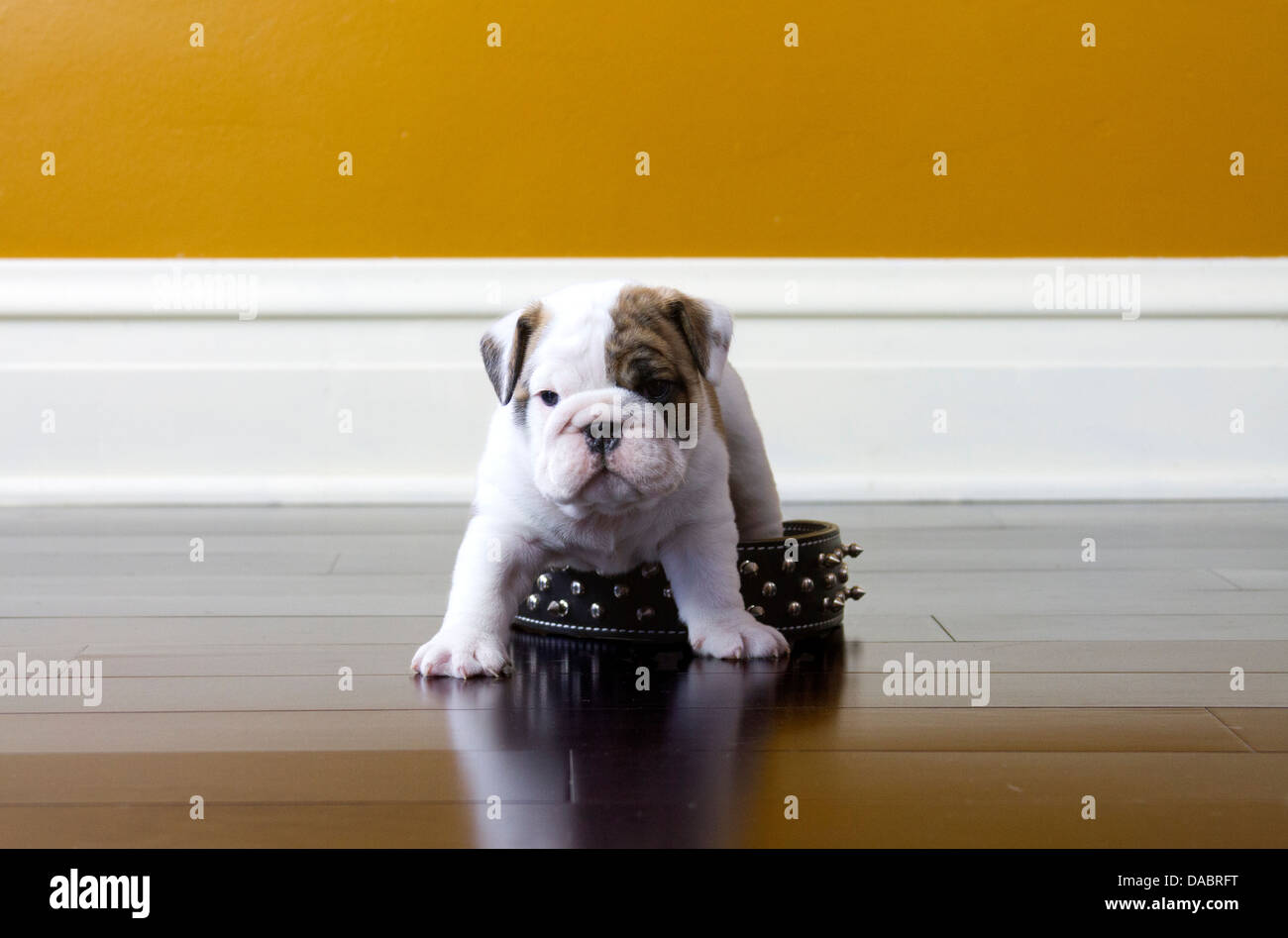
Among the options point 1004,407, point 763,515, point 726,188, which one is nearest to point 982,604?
point 763,515

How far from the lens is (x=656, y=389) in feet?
4.47

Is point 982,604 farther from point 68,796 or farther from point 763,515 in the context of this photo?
point 68,796

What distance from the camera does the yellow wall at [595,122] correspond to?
304cm

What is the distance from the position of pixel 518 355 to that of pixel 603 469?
19 centimetres

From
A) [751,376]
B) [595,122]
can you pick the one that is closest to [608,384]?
[751,376]

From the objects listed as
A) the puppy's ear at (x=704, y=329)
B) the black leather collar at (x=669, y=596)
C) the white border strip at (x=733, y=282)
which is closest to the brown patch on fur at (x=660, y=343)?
the puppy's ear at (x=704, y=329)

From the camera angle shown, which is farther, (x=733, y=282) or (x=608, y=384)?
(x=733, y=282)

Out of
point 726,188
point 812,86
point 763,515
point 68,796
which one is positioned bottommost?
point 68,796

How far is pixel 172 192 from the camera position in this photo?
3.05 meters

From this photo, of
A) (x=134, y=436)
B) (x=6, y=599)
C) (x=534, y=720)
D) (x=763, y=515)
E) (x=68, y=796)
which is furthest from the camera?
(x=134, y=436)

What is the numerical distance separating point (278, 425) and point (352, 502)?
9.8 inches

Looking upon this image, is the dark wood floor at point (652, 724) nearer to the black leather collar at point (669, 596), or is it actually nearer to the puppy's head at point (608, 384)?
the black leather collar at point (669, 596)

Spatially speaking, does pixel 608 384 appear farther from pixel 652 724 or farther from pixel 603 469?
pixel 652 724

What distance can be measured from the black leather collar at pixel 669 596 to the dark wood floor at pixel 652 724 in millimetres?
33
